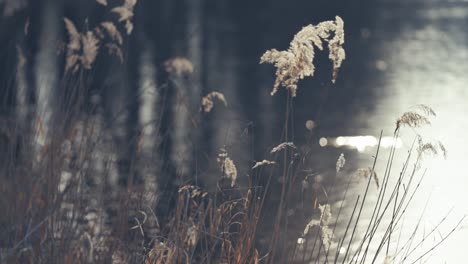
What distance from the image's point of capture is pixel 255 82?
1730 centimetres

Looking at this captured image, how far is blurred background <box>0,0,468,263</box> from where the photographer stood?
276 inches

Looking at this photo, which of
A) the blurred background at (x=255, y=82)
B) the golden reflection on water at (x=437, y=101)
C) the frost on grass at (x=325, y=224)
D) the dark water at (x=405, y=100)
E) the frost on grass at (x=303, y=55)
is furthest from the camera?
the dark water at (x=405, y=100)

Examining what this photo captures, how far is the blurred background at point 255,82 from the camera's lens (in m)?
7.02

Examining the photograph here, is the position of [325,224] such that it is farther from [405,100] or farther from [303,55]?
[405,100]

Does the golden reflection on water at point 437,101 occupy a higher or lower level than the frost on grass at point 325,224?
higher

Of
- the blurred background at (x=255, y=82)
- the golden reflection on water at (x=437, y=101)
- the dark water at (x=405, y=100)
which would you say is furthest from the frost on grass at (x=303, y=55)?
the golden reflection on water at (x=437, y=101)

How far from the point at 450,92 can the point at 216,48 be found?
27.5 ft

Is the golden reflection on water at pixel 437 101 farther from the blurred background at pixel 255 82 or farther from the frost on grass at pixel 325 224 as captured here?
the frost on grass at pixel 325 224

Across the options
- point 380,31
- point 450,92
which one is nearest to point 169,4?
point 380,31

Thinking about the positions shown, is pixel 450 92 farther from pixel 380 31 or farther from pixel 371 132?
pixel 380 31

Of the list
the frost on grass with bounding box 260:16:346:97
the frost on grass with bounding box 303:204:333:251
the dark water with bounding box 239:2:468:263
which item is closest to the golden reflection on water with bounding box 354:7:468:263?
the dark water with bounding box 239:2:468:263

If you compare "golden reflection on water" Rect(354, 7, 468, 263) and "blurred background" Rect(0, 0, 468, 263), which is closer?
"blurred background" Rect(0, 0, 468, 263)

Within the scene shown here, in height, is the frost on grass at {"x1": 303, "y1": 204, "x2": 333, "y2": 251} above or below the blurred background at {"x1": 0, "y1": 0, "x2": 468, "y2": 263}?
below

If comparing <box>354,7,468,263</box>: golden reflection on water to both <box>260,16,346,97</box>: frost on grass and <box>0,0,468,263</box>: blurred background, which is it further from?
<box>260,16,346,97</box>: frost on grass
